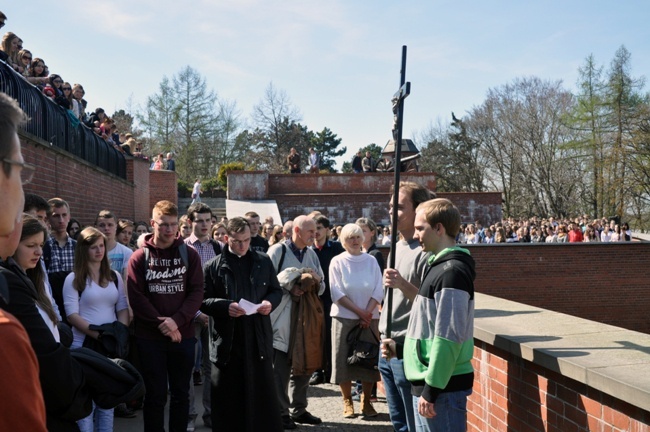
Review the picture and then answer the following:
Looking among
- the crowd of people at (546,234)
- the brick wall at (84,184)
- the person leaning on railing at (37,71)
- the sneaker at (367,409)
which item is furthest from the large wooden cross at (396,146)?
the crowd of people at (546,234)

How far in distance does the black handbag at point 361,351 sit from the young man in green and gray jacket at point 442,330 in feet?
8.74

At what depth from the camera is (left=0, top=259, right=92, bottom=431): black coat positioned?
5.41 feet

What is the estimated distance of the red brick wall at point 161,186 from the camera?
2640cm

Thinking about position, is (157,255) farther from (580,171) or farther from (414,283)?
(580,171)

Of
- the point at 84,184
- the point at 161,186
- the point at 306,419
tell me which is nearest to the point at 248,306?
the point at 306,419

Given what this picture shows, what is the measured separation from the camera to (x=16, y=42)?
10680 millimetres

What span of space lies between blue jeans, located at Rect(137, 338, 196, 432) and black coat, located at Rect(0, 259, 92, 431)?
11.7 ft

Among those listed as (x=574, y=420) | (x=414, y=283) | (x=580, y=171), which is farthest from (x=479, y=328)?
(x=580, y=171)

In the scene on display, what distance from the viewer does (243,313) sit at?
534 centimetres

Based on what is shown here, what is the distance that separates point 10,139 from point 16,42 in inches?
418

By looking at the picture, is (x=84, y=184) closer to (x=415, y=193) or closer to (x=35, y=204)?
(x=35, y=204)

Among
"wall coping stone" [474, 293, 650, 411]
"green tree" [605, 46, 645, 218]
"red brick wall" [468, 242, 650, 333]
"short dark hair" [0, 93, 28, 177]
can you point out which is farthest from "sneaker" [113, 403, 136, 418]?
"green tree" [605, 46, 645, 218]

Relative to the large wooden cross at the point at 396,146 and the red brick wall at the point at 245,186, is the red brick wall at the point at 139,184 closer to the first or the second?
the red brick wall at the point at 245,186

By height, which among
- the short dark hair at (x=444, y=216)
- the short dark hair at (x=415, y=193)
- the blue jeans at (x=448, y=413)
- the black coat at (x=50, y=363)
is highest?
the short dark hair at (x=415, y=193)
